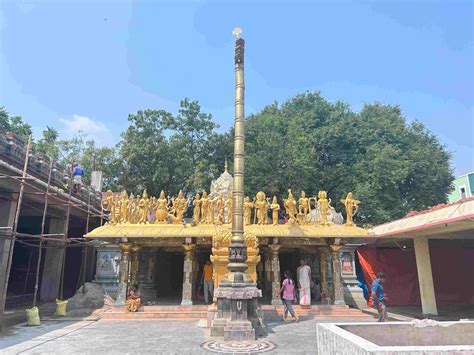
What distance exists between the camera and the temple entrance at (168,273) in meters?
19.0

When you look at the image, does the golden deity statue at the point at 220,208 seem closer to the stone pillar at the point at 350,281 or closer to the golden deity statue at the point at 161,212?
the golden deity statue at the point at 161,212

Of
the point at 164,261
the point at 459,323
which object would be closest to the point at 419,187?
the point at 164,261

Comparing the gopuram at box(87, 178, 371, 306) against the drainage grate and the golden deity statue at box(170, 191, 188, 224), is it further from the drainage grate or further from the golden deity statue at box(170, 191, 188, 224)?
the drainage grate

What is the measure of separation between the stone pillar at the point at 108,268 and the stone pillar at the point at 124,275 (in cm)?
448

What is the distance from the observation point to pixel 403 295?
1680cm

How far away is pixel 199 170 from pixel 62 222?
11.0m

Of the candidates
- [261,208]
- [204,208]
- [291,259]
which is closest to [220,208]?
[204,208]

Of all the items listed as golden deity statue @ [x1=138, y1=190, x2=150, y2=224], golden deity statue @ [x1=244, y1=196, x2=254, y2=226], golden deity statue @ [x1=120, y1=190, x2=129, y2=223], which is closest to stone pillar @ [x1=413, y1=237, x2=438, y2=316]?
golden deity statue @ [x1=244, y1=196, x2=254, y2=226]

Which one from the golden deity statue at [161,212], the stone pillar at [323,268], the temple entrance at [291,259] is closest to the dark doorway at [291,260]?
the temple entrance at [291,259]

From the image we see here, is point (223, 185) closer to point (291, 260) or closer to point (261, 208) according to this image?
point (291, 260)

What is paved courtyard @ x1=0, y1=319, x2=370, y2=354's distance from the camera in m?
7.63

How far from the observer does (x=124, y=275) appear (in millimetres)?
13461

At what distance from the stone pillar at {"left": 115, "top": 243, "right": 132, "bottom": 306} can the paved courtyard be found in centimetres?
157

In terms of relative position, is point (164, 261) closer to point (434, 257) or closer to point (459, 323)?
point (434, 257)
